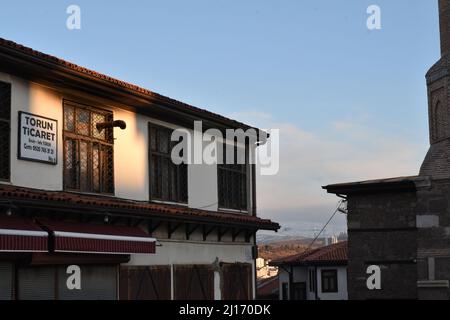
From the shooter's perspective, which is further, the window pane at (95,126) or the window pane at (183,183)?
the window pane at (183,183)

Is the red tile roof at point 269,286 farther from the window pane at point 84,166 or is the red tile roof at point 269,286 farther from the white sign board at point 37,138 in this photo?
the white sign board at point 37,138

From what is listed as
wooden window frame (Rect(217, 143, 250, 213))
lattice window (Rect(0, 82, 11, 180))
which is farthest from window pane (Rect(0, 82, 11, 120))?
wooden window frame (Rect(217, 143, 250, 213))

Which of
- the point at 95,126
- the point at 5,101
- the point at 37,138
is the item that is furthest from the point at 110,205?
the point at 5,101

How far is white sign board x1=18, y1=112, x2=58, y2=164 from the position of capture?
47.2 feet

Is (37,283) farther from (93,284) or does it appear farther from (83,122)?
(83,122)

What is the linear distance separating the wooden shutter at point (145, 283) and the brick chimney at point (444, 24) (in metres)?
11.5

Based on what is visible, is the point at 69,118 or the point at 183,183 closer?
the point at 69,118

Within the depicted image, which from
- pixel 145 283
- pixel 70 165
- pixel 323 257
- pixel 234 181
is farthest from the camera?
pixel 323 257

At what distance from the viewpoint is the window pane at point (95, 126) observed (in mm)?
16406

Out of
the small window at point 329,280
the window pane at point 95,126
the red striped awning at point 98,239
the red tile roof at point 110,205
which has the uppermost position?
the window pane at point 95,126

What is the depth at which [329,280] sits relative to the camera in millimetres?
47562

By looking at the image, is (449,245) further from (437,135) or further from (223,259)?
(223,259)

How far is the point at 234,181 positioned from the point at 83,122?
6830mm

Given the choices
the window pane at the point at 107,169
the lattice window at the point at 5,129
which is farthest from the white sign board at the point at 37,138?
the window pane at the point at 107,169
